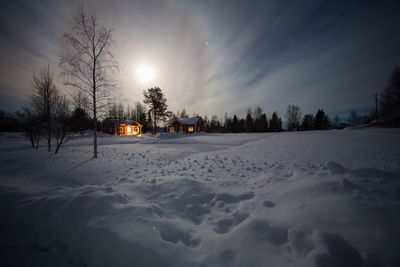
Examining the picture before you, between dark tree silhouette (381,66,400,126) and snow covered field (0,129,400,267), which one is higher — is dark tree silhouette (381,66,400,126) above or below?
above

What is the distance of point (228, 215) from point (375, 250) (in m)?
2.19

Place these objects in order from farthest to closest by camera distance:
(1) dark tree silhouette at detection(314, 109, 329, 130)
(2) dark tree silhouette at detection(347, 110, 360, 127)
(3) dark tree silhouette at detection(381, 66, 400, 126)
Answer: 1. (2) dark tree silhouette at detection(347, 110, 360, 127)
2. (1) dark tree silhouette at detection(314, 109, 329, 130)
3. (3) dark tree silhouette at detection(381, 66, 400, 126)

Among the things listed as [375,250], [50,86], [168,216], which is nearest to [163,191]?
[168,216]

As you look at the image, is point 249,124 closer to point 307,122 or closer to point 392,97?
point 307,122

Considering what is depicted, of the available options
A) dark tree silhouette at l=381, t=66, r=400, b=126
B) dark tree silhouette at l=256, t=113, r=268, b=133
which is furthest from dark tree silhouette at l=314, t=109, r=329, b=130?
dark tree silhouette at l=381, t=66, r=400, b=126

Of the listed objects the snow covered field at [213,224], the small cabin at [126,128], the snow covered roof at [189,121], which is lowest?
the snow covered field at [213,224]

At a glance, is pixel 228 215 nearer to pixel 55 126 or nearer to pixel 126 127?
pixel 55 126

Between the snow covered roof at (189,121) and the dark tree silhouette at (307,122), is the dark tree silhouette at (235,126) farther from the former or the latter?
the dark tree silhouette at (307,122)

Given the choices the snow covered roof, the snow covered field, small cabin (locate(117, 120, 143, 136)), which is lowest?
the snow covered field

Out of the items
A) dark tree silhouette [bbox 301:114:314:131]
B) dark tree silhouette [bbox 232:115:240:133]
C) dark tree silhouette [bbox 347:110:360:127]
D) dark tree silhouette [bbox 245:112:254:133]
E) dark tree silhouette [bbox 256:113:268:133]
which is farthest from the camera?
dark tree silhouette [bbox 347:110:360:127]

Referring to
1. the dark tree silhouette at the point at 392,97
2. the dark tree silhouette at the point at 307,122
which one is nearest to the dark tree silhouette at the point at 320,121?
the dark tree silhouette at the point at 307,122

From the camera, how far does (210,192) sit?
436 cm

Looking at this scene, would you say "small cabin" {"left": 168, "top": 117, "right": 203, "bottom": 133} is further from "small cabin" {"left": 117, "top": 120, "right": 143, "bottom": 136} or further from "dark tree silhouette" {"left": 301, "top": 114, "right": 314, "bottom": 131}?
"dark tree silhouette" {"left": 301, "top": 114, "right": 314, "bottom": 131}

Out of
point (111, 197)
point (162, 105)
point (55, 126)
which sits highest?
point (162, 105)
